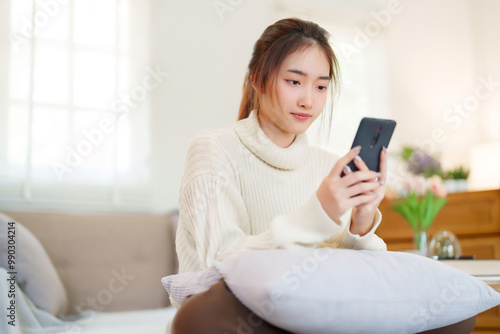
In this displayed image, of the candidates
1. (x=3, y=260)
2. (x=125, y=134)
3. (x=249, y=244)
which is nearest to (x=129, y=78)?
(x=125, y=134)

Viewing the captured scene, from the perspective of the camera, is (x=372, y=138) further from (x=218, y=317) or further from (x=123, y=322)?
(x=123, y=322)

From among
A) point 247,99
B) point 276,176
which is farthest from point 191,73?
point 276,176

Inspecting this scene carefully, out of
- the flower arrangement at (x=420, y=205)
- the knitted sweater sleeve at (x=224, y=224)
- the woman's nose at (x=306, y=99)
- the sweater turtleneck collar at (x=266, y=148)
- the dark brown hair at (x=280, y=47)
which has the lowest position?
the flower arrangement at (x=420, y=205)

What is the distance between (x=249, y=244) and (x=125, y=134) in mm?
2186

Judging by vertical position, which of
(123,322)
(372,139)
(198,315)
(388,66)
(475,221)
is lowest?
(123,322)

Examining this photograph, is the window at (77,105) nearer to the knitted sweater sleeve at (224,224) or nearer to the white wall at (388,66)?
the white wall at (388,66)

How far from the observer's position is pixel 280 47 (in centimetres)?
103

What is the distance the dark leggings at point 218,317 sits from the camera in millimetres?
658

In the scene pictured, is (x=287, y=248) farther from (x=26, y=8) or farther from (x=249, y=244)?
(x=26, y=8)

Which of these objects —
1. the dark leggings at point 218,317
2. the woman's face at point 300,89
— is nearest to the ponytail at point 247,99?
the woman's face at point 300,89

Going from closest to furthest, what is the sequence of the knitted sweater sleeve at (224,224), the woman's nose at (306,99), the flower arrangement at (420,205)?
the knitted sweater sleeve at (224,224)
the woman's nose at (306,99)
the flower arrangement at (420,205)

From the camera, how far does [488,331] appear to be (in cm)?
210

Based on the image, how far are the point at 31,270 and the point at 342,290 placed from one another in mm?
1574

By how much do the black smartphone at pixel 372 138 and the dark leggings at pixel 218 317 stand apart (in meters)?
0.25
